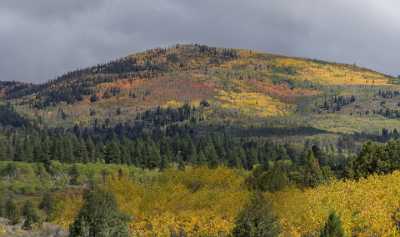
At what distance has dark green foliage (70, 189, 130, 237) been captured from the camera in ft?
240

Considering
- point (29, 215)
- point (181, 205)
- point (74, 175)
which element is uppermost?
point (181, 205)

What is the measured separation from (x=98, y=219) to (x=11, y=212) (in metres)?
64.0

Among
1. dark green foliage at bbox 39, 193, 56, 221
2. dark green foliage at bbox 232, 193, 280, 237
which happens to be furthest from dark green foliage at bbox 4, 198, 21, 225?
dark green foliage at bbox 232, 193, 280, 237

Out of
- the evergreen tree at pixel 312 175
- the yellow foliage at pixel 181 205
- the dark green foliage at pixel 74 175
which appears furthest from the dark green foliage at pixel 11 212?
the evergreen tree at pixel 312 175

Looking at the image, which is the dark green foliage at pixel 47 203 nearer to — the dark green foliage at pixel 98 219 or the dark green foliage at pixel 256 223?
the dark green foliage at pixel 98 219

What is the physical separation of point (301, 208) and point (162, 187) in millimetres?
29821

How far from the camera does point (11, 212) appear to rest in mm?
131500

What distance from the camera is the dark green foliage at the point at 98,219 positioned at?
73.1 meters

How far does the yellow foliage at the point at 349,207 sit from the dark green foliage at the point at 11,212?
52.5 meters

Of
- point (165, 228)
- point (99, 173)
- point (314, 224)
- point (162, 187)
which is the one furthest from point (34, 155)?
point (314, 224)

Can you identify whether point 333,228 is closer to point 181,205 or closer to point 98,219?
point 98,219

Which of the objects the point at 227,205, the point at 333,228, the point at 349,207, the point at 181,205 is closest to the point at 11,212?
the point at 181,205

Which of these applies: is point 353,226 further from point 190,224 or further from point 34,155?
point 34,155

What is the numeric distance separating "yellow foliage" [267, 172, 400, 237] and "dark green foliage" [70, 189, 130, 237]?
22.4m
